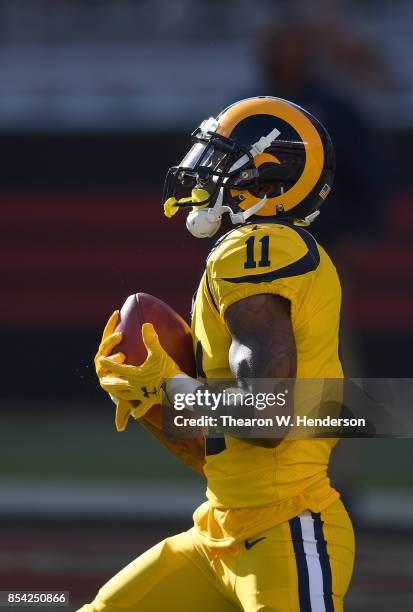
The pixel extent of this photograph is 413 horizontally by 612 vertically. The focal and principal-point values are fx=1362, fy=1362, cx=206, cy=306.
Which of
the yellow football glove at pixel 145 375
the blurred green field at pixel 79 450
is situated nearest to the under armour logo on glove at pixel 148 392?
the yellow football glove at pixel 145 375

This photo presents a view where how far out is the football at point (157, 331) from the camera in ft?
10.3

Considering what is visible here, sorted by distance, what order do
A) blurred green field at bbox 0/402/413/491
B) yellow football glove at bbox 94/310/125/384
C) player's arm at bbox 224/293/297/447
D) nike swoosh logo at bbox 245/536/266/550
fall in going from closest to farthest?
player's arm at bbox 224/293/297/447 → nike swoosh logo at bbox 245/536/266/550 → yellow football glove at bbox 94/310/125/384 → blurred green field at bbox 0/402/413/491

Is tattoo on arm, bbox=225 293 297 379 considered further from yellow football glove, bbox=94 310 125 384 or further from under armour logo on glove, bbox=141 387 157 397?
yellow football glove, bbox=94 310 125 384

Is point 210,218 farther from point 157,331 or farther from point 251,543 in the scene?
point 251,543

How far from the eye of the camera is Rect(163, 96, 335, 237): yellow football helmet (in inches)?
124

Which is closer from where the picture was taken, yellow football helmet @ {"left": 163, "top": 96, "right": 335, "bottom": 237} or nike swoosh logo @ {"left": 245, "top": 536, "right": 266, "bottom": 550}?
nike swoosh logo @ {"left": 245, "top": 536, "right": 266, "bottom": 550}

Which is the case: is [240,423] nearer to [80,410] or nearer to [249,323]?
[249,323]

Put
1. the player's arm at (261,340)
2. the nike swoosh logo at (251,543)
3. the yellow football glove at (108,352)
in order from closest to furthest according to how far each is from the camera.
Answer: the player's arm at (261,340) → the nike swoosh logo at (251,543) → the yellow football glove at (108,352)

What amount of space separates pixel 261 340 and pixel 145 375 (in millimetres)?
304

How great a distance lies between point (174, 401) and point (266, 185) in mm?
576

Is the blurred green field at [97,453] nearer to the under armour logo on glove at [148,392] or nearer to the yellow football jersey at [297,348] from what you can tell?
the yellow football jersey at [297,348]

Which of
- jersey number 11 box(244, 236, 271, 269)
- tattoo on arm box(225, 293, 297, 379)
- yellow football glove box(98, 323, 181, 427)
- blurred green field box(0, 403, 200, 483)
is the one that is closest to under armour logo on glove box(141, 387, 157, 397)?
yellow football glove box(98, 323, 181, 427)

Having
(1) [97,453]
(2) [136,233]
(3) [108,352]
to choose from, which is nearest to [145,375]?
(3) [108,352]

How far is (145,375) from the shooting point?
2.99 m
